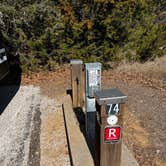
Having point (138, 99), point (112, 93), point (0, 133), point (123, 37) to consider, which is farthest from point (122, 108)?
point (123, 37)

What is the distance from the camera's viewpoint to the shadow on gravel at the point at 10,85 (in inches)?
213

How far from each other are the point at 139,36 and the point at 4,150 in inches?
219

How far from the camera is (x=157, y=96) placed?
203 inches

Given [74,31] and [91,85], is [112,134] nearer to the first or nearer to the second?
[91,85]

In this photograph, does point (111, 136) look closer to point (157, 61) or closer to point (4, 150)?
point (4, 150)

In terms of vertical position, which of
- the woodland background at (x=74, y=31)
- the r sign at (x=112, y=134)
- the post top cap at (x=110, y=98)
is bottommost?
→ the r sign at (x=112, y=134)

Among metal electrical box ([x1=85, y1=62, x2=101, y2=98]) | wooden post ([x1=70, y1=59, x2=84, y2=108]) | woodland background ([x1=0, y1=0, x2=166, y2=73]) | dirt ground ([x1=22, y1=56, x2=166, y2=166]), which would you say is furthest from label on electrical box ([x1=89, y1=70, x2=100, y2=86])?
woodland background ([x1=0, y1=0, x2=166, y2=73])

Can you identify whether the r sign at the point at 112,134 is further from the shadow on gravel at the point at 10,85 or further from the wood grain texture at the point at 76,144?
the shadow on gravel at the point at 10,85

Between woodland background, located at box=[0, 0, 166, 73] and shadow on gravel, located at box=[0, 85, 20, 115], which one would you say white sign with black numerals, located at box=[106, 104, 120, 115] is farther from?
woodland background, located at box=[0, 0, 166, 73]

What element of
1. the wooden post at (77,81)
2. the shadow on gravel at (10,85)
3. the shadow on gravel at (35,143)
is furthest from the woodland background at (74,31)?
the shadow on gravel at (35,143)

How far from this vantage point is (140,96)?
17.0 ft

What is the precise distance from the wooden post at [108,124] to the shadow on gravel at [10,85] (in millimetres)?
3010

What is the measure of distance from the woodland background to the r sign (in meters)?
5.24

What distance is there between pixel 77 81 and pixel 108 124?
213cm
